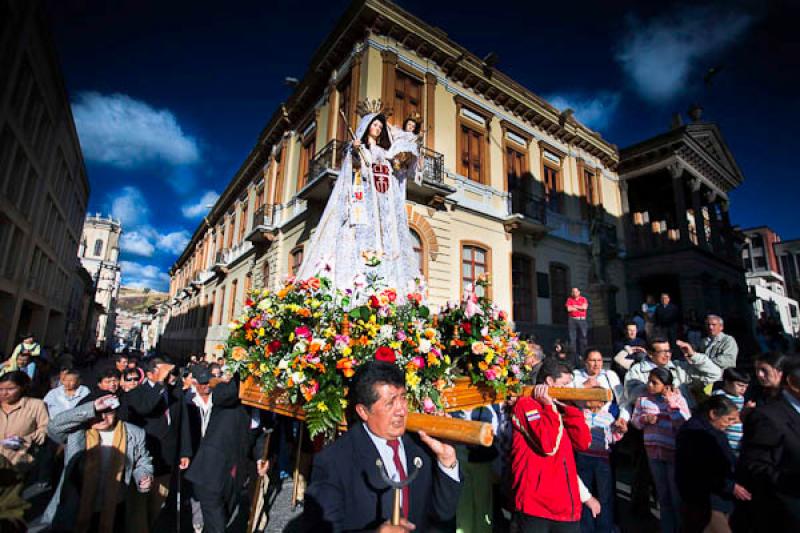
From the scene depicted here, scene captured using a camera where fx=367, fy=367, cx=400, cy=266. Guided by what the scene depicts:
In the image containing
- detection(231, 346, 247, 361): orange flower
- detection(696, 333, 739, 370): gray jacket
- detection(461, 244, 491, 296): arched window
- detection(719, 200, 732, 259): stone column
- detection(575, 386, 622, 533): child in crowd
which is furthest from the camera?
detection(719, 200, 732, 259): stone column

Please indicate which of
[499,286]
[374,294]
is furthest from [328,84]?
[374,294]

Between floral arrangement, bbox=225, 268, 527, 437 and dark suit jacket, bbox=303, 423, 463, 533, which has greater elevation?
floral arrangement, bbox=225, 268, 527, 437

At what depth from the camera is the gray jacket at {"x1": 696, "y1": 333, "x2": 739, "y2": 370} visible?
497 centimetres

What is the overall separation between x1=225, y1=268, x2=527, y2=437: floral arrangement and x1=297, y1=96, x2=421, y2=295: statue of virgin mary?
441mm

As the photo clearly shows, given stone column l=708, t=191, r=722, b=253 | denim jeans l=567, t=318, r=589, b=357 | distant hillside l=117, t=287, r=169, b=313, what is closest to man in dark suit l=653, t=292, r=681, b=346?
denim jeans l=567, t=318, r=589, b=357

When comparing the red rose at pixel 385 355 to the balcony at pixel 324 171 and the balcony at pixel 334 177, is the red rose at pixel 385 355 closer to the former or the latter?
the balcony at pixel 334 177

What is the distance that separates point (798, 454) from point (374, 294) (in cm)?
310

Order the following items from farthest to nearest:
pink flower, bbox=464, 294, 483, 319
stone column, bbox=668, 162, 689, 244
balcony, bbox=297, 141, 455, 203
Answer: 1. stone column, bbox=668, 162, 689, 244
2. balcony, bbox=297, 141, 455, 203
3. pink flower, bbox=464, 294, 483, 319

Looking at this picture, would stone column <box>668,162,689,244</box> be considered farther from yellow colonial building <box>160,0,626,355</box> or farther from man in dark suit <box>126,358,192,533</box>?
man in dark suit <box>126,358,192,533</box>

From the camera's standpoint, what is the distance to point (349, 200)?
3.88 m

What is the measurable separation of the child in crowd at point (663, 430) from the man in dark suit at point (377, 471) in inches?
121

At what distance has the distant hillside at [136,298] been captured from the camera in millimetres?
124781

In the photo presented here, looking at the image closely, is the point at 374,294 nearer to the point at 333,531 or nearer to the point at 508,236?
the point at 333,531

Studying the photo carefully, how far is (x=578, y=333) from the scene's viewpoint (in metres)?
11.3
